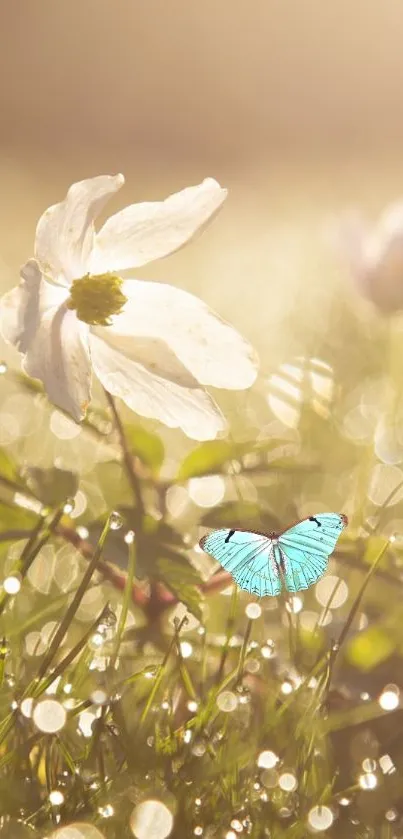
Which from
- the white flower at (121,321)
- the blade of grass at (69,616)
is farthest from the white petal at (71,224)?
the blade of grass at (69,616)

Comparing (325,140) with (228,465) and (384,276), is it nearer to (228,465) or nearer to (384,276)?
(384,276)

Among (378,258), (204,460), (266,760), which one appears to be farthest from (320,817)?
(378,258)

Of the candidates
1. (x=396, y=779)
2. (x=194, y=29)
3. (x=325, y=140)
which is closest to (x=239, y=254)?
(x=325, y=140)

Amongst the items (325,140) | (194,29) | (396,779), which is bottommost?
(396,779)

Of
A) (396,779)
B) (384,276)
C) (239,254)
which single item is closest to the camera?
(396,779)

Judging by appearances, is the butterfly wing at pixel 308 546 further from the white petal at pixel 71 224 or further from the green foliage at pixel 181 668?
the white petal at pixel 71 224

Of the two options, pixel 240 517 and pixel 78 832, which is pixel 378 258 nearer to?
pixel 240 517
